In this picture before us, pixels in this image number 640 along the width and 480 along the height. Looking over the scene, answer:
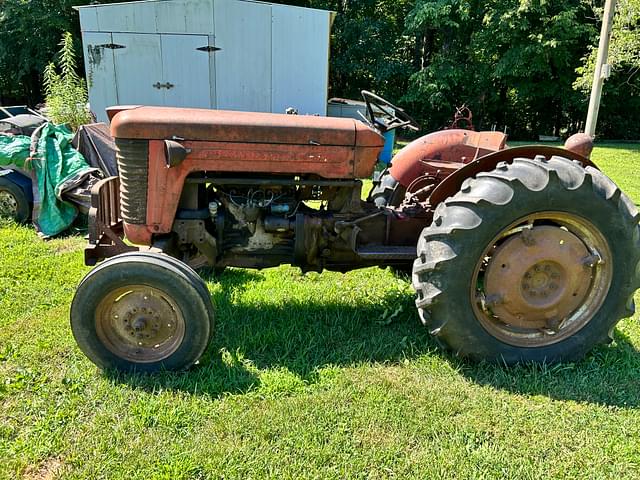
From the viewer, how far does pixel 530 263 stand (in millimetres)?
2783

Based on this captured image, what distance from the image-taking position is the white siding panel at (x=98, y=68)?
355 inches

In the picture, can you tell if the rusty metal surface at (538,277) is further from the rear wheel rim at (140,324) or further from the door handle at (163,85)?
the door handle at (163,85)

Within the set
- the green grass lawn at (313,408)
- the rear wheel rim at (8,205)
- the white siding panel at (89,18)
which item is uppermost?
the white siding panel at (89,18)

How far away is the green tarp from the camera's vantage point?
5375 millimetres

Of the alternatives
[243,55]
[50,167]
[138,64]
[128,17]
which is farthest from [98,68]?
[50,167]

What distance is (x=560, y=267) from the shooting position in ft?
9.25

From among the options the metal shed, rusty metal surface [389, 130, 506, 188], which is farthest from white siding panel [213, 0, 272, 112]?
rusty metal surface [389, 130, 506, 188]

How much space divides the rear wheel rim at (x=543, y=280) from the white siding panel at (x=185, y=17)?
7.89 m

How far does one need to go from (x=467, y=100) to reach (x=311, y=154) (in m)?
17.7

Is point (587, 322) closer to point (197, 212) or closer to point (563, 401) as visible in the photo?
point (563, 401)

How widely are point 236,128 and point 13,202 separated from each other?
159 inches

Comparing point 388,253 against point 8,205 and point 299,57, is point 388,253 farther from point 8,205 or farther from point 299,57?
point 299,57

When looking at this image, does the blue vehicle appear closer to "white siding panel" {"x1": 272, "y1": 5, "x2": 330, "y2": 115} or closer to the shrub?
the shrub

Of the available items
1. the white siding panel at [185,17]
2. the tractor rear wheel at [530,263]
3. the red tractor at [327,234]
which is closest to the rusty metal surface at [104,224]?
the red tractor at [327,234]
